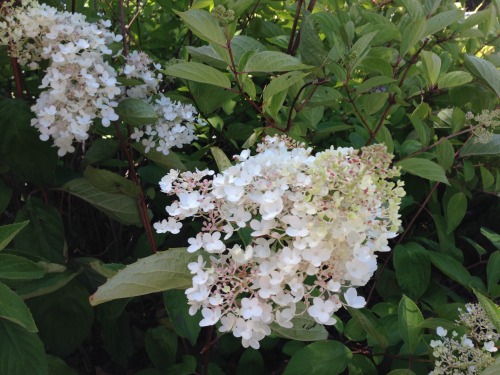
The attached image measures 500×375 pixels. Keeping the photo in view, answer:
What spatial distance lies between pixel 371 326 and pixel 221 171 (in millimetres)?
357

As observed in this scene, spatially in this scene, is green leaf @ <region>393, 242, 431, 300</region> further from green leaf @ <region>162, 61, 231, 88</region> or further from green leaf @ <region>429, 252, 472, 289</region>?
green leaf @ <region>162, 61, 231, 88</region>

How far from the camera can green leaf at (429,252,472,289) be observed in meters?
1.27

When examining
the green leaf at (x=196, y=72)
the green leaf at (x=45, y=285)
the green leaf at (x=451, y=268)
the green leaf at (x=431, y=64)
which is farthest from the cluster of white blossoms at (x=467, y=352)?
the green leaf at (x=45, y=285)

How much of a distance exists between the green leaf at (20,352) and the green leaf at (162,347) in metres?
0.21

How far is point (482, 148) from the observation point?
4.29 ft

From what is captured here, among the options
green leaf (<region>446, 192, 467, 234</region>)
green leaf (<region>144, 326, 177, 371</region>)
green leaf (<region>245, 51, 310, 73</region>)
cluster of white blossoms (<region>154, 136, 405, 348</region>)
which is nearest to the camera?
cluster of white blossoms (<region>154, 136, 405, 348</region>)

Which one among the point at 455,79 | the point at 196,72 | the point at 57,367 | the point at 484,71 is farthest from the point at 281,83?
the point at 57,367

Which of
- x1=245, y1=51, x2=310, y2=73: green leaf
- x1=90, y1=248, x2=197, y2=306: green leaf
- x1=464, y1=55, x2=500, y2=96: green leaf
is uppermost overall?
x1=245, y1=51, x2=310, y2=73: green leaf

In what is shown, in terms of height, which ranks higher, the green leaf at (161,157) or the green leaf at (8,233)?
the green leaf at (8,233)

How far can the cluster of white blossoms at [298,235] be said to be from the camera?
709 millimetres

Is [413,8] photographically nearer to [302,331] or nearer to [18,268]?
[302,331]

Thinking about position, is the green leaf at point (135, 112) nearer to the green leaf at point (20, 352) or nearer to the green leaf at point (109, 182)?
the green leaf at point (109, 182)

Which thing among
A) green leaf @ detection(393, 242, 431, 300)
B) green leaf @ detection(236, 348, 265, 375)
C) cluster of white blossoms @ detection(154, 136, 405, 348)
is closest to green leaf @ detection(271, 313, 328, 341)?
cluster of white blossoms @ detection(154, 136, 405, 348)

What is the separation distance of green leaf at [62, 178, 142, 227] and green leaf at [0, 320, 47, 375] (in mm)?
294
